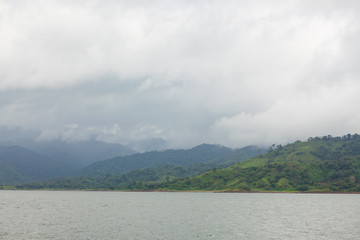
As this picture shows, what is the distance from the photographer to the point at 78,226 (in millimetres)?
131250

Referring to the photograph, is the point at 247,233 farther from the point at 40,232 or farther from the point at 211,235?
A: the point at 40,232

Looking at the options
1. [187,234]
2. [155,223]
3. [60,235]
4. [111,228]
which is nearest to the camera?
[60,235]

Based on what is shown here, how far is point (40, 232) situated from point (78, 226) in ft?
61.4

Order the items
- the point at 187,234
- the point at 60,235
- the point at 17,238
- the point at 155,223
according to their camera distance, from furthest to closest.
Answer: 1. the point at 155,223
2. the point at 187,234
3. the point at 60,235
4. the point at 17,238

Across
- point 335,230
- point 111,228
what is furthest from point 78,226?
point 335,230

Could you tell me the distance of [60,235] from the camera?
10888 centimetres

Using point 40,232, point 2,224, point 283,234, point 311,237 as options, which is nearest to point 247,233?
point 283,234

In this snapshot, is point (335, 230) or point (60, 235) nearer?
point (60, 235)

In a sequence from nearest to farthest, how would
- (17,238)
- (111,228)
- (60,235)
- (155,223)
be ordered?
(17,238) → (60,235) → (111,228) → (155,223)

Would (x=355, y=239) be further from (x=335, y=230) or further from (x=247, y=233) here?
(x=247, y=233)

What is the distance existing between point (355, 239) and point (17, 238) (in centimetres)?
10420

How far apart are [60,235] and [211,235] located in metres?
48.7

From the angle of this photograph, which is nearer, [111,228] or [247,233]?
[247,233]

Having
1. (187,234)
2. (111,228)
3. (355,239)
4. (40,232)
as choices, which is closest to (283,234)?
(355,239)
